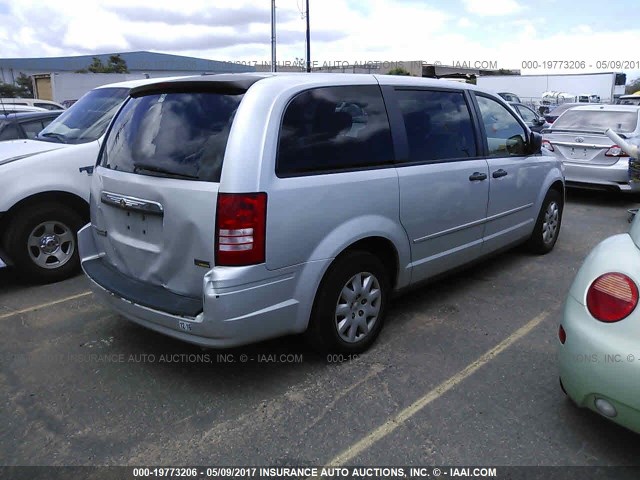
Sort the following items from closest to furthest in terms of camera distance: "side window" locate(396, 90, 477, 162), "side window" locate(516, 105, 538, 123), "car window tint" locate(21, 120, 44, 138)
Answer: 1. "side window" locate(396, 90, 477, 162)
2. "car window tint" locate(21, 120, 44, 138)
3. "side window" locate(516, 105, 538, 123)

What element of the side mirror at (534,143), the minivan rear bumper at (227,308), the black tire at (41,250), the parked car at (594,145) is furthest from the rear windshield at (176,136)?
the parked car at (594,145)

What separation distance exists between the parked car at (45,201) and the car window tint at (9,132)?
0.85 m

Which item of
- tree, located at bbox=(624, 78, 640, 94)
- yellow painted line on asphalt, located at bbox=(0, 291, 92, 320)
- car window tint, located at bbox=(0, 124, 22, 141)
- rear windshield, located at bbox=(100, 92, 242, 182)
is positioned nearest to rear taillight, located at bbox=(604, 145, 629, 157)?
rear windshield, located at bbox=(100, 92, 242, 182)

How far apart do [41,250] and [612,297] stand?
4761mm

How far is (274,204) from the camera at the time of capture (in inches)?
111

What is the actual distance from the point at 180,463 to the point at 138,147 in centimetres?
191

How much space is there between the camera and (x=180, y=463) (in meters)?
2.55

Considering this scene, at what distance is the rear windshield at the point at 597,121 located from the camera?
8758 mm

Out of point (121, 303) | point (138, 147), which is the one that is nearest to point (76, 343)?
point (121, 303)

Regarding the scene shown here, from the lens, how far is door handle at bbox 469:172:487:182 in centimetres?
418

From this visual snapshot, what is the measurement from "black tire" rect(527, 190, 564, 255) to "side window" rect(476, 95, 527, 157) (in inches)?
31.9

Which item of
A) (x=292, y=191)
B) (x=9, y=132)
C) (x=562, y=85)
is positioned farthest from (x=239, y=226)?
(x=562, y=85)

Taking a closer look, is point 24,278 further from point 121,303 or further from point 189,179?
point 189,179

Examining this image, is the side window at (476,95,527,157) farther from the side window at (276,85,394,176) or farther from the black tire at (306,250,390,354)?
the black tire at (306,250,390,354)
